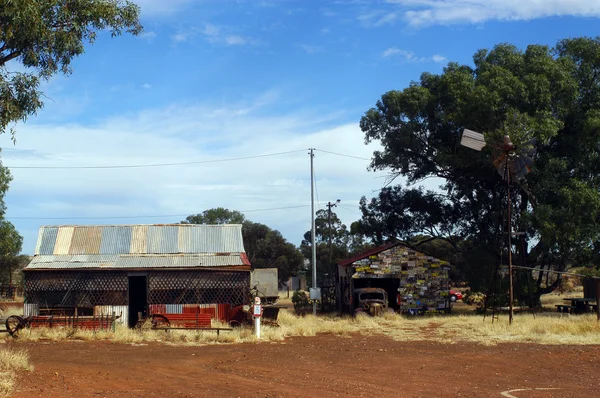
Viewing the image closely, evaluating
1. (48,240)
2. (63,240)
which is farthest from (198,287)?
(48,240)

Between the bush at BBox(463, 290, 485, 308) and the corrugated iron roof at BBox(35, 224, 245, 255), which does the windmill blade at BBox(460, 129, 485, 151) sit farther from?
the bush at BBox(463, 290, 485, 308)

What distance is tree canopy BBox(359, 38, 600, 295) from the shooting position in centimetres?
3008

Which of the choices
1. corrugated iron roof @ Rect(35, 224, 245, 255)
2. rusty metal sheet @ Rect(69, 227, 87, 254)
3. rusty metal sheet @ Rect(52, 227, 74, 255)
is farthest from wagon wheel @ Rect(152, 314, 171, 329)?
rusty metal sheet @ Rect(52, 227, 74, 255)

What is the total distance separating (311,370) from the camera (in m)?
14.4

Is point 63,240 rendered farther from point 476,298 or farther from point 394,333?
point 476,298

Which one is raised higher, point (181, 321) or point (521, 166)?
point (521, 166)

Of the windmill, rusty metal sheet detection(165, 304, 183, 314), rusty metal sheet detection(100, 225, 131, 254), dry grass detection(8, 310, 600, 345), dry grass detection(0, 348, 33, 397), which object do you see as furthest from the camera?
rusty metal sheet detection(100, 225, 131, 254)

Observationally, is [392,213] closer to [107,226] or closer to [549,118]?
[549,118]

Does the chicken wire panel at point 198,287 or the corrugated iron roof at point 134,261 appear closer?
the chicken wire panel at point 198,287

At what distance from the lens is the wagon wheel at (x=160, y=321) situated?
2458 cm

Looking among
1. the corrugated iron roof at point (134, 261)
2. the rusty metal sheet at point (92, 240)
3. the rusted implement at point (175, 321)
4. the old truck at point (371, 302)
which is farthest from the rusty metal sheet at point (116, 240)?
the old truck at point (371, 302)

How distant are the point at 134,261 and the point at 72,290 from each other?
2.76m

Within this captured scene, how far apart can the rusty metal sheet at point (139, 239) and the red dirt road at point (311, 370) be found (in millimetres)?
9027

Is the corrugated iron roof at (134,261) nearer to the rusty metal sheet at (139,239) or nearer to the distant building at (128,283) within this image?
the distant building at (128,283)
